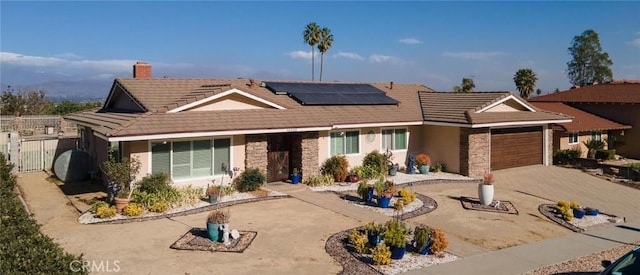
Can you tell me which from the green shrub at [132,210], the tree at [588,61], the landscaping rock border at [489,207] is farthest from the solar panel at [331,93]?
the tree at [588,61]

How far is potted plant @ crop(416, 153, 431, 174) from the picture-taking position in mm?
23766

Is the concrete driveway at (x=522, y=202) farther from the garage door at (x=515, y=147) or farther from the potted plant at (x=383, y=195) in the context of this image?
the potted plant at (x=383, y=195)

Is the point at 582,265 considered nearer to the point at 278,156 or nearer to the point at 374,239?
the point at 374,239

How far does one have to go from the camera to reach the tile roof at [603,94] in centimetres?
3334

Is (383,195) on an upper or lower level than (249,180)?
lower

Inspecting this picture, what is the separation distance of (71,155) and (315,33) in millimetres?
42089

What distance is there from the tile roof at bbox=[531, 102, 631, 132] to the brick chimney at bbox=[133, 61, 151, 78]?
23.4 m

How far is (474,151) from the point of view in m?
23.6

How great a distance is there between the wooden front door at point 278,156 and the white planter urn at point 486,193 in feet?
26.7

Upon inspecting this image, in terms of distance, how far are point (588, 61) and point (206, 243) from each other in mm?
74995

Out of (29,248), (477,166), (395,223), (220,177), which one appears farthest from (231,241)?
(477,166)

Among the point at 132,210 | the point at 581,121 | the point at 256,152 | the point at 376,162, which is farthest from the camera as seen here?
the point at 581,121

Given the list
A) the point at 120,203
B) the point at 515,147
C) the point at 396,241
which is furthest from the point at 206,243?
the point at 515,147

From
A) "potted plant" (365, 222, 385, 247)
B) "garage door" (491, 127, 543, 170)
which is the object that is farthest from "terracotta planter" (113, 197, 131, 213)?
"garage door" (491, 127, 543, 170)
